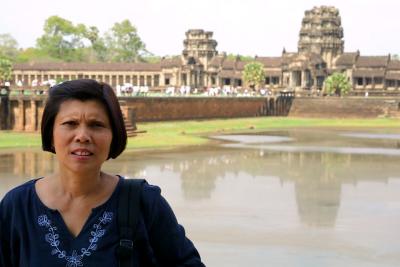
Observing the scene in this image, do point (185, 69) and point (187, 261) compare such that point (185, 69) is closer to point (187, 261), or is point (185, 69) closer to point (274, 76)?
point (274, 76)

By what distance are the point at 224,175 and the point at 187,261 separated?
18.3 m

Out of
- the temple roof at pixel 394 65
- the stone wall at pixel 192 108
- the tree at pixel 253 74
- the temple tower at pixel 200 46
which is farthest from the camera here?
the temple tower at pixel 200 46

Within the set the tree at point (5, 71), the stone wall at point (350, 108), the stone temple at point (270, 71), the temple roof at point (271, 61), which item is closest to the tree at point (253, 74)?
the stone temple at point (270, 71)

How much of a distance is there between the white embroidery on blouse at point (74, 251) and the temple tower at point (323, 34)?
91.7 m

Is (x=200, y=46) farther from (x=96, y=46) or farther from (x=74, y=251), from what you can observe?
(x=74, y=251)

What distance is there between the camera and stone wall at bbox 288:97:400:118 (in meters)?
62.2

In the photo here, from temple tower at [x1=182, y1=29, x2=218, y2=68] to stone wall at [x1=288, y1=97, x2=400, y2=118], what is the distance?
33.1 metres

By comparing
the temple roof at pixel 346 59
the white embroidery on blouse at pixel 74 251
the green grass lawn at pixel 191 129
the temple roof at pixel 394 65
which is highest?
the temple roof at pixel 346 59

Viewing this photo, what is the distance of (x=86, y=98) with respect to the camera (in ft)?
9.21

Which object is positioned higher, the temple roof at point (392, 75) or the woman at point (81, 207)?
the temple roof at point (392, 75)

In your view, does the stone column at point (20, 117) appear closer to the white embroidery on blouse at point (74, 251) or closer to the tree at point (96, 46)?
the white embroidery on blouse at point (74, 251)

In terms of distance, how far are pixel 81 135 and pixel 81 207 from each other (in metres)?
0.30

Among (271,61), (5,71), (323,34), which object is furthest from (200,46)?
(5,71)

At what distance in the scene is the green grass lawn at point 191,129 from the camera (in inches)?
1232
